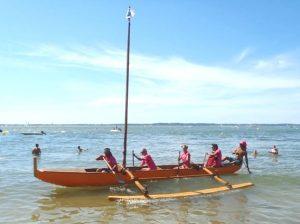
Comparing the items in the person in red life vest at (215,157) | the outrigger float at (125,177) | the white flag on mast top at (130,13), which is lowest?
the outrigger float at (125,177)

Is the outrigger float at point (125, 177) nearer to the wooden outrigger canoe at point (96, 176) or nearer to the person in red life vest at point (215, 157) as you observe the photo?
the wooden outrigger canoe at point (96, 176)

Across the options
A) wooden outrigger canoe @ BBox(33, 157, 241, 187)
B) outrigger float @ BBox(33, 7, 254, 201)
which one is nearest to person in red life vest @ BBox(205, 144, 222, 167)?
outrigger float @ BBox(33, 7, 254, 201)

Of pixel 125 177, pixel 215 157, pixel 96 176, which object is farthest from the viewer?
pixel 215 157

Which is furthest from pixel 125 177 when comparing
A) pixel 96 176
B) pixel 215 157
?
pixel 215 157

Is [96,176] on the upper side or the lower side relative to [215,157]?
lower

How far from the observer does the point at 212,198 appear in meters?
17.3

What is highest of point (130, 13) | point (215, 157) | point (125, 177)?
point (130, 13)

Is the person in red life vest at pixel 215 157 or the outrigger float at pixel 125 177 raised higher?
the person in red life vest at pixel 215 157

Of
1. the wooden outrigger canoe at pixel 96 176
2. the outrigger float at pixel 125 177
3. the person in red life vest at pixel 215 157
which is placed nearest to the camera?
the outrigger float at pixel 125 177

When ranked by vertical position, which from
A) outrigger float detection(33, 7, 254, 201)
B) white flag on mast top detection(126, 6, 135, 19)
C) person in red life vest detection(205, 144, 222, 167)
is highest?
white flag on mast top detection(126, 6, 135, 19)

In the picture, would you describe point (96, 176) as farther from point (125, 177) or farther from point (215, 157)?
point (215, 157)

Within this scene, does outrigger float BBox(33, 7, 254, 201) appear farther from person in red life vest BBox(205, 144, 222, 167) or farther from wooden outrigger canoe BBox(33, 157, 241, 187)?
person in red life vest BBox(205, 144, 222, 167)

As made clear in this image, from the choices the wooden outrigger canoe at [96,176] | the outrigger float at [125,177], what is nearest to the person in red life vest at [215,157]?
the outrigger float at [125,177]

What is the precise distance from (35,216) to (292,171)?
62.5 feet
